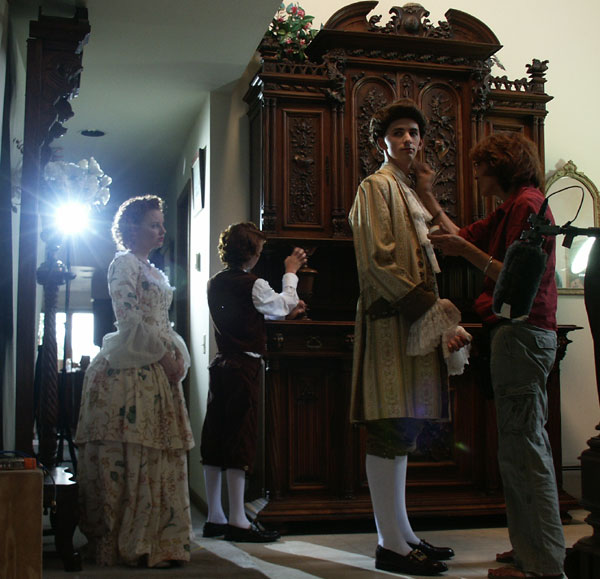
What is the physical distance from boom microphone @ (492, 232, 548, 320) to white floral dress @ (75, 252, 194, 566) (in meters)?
1.39

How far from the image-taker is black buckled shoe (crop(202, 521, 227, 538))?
11.3 feet

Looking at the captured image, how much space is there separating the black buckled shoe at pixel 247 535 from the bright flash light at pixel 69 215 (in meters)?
1.76

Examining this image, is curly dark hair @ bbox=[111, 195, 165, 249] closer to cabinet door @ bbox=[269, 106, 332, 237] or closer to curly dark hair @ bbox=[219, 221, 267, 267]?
curly dark hair @ bbox=[219, 221, 267, 267]

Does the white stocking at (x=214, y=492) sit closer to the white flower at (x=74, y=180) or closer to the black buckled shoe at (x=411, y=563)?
the black buckled shoe at (x=411, y=563)

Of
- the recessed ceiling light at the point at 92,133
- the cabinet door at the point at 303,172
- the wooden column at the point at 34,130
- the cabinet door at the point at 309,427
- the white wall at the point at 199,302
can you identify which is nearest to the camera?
the wooden column at the point at 34,130

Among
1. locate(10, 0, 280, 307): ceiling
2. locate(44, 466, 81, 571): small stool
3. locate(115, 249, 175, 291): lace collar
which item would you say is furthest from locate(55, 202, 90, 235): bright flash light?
locate(44, 466, 81, 571): small stool

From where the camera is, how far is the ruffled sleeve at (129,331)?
2.91m

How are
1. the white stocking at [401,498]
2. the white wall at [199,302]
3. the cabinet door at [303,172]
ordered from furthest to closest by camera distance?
the white wall at [199,302]
the cabinet door at [303,172]
the white stocking at [401,498]

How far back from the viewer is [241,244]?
3.47 m

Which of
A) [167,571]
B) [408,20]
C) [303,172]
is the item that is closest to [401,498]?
[167,571]

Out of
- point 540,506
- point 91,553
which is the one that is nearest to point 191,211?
point 91,553

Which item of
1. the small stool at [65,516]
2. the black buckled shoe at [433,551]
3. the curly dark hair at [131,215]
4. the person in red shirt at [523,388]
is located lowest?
the black buckled shoe at [433,551]

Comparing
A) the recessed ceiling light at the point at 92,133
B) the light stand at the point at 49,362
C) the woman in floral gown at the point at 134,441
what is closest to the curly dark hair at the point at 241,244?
the woman in floral gown at the point at 134,441

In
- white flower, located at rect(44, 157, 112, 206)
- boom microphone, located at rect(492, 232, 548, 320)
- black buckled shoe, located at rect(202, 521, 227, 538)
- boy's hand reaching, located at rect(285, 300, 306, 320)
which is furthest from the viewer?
white flower, located at rect(44, 157, 112, 206)
